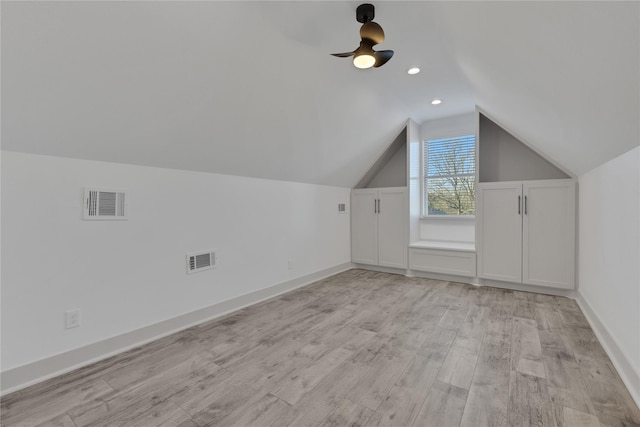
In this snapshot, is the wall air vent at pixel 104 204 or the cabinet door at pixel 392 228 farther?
the cabinet door at pixel 392 228

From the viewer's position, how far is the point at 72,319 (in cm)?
214

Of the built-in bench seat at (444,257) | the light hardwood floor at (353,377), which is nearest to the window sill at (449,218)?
the built-in bench seat at (444,257)

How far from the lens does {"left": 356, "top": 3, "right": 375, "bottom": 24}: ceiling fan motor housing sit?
208 centimetres

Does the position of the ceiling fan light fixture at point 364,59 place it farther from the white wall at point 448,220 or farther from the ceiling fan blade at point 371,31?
the white wall at point 448,220

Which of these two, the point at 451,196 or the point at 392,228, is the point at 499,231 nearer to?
the point at 451,196

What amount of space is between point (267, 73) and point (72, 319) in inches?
96.5

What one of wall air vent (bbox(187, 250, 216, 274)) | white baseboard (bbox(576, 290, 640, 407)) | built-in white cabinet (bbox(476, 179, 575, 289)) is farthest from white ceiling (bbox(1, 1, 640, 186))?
white baseboard (bbox(576, 290, 640, 407))

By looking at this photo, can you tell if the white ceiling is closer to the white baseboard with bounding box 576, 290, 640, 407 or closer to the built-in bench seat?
the white baseboard with bounding box 576, 290, 640, 407

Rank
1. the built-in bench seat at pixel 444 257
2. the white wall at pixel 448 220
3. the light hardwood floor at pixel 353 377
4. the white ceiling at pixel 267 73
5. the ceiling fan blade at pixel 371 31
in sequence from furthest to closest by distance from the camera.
A: 1. the white wall at pixel 448 220
2. the built-in bench seat at pixel 444 257
3. the ceiling fan blade at pixel 371 31
4. the light hardwood floor at pixel 353 377
5. the white ceiling at pixel 267 73

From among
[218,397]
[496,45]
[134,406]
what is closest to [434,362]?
[218,397]

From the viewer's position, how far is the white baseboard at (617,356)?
1777 mm

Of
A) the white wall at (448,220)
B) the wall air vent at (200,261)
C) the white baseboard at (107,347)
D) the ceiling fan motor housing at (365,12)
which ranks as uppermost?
the ceiling fan motor housing at (365,12)

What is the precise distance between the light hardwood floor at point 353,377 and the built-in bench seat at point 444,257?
114 cm

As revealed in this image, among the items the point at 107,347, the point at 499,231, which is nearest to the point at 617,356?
the point at 499,231
